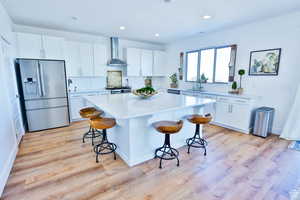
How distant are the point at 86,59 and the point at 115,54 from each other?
3.39 ft

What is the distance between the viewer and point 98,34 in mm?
4902

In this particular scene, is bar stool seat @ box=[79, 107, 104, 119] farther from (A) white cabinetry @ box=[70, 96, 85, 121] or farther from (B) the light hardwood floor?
(A) white cabinetry @ box=[70, 96, 85, 121]

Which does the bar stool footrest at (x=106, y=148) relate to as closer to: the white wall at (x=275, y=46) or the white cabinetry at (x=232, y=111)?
the white cabinetry at (x=232, y=111)

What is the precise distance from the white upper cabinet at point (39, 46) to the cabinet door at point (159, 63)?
3.34 meters

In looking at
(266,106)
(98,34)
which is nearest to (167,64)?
(98,34)

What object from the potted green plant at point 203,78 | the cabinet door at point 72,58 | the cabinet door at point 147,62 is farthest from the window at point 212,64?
the cabinet door at point 72,58

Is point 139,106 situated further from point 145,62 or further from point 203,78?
point 145,62

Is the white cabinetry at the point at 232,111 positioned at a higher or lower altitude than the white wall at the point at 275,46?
lower

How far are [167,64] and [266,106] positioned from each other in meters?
3.92

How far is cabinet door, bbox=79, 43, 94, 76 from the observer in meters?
4.69

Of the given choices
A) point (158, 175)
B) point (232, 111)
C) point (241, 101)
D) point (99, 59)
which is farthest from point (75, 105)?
point (241, 101)

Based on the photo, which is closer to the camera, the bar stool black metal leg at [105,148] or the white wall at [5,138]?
the white wall at [5,138]

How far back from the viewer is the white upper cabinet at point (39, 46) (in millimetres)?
3678

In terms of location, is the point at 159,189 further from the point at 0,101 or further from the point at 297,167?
the point at 0,101
